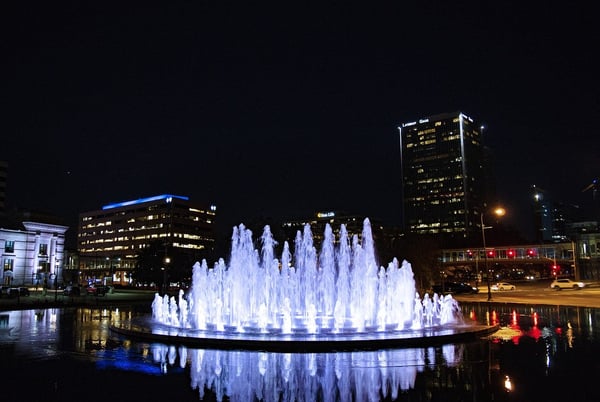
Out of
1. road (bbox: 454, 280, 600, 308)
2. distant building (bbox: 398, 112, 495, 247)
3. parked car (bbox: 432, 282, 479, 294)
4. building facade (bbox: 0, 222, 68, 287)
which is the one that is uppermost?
distant building (bbox: 398, 112, 495, 247)

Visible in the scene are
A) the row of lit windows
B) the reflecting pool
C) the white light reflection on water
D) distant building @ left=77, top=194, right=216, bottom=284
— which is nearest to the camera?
the reflecting pool

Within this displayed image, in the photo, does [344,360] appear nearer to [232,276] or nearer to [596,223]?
[232,276]

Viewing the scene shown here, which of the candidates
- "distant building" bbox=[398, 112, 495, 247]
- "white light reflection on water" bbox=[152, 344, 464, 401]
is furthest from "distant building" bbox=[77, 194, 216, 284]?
"white light reflection on water" bbox=[152, 344, 464, 401]

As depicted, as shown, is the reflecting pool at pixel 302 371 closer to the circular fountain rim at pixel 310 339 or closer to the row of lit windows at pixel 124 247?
the circular fountain rim at pixel 310 339

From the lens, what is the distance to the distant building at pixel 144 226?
14250cm

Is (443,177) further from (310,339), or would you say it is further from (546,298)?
(310,339)

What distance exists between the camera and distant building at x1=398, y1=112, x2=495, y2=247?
609 feet

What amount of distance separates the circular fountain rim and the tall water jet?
101 centimetres

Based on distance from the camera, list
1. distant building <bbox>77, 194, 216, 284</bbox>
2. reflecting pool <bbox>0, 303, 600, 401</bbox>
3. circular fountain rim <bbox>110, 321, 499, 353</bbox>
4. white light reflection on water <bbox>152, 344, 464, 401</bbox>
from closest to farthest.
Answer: reflecting pool <bbox>0, 303, 600, 401</bbox> → white light reflection on water <bbox>152, 344, 464, 401</bbox> → circular fountain rim <bbox>110, 321, 499, 353</bbox> → distant building <bbox>77, 194, 216, 284</bbox>

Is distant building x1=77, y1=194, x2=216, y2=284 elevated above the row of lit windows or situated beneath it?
elevated above

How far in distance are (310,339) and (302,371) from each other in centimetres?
384

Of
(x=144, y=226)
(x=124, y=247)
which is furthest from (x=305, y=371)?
(x=124, y=247)

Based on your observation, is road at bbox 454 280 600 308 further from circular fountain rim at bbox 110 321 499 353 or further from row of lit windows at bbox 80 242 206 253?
row of lit windows at bbox 80 242 206 253

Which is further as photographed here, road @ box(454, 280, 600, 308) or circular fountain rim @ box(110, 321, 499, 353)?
road @ box(454, 280, 600, 308)
